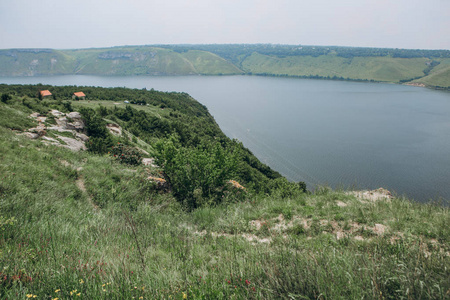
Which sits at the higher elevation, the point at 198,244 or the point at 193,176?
the point at 198,244

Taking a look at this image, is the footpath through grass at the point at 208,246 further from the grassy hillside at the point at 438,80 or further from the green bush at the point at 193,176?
the grassy hillside at the point at 438,80

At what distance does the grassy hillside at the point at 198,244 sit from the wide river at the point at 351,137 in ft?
36.5

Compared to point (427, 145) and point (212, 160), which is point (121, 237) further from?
point (427, 145)

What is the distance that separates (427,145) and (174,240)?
75.7 metres

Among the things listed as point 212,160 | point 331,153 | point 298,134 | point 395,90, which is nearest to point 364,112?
point 298,134

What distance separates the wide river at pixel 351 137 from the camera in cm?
4462

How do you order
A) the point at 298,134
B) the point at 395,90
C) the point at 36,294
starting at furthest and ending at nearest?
1. the point at 395,90
2. the point at 298,134
3. the point at 36,294

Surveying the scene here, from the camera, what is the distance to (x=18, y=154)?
9.26 metres

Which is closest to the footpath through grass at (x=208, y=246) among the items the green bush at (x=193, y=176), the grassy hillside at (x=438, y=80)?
the green bush at (x=193, y=176)

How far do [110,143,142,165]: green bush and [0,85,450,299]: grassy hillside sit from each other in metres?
3.04

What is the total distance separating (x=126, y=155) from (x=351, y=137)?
6654 centimetres

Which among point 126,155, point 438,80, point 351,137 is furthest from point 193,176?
point 438,80

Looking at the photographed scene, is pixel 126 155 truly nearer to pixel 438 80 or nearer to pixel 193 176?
pixel 193 176

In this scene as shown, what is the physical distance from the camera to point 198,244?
4926mm
